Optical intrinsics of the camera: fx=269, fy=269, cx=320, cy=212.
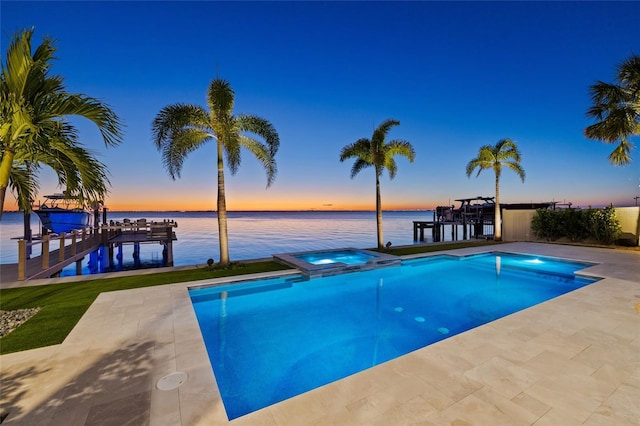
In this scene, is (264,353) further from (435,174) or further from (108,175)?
(435,174)

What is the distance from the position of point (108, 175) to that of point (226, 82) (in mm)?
6046

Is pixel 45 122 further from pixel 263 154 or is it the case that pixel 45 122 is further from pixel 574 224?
pixel 574 224

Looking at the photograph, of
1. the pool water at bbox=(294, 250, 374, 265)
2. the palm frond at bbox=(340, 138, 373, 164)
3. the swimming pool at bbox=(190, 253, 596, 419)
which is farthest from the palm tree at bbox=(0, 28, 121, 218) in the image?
the palm frond at bbox=(340, 138, 373, 164)

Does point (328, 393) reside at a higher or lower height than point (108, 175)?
lower

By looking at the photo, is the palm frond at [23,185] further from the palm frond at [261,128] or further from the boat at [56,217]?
the boat at [56,217]

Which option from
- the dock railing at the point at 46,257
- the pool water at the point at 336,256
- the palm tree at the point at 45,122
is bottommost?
the pool water at the point at 336,256

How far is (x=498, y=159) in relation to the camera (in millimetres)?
17000

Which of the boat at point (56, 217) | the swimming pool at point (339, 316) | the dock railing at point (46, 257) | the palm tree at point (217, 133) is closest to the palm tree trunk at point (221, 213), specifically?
the palm tree at point (217, 133)

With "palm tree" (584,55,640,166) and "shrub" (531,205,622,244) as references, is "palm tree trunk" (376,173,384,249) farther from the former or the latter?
"shrub" (531,205,622,244)

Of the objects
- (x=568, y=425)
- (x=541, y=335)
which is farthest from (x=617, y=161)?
(x=568, y=425)

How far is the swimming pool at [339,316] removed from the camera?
3.83 m

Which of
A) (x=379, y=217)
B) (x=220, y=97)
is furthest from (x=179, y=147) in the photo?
(x=379, y=217)

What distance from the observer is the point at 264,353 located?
14.5ft

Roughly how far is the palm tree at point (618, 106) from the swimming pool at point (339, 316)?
548 centimetres
